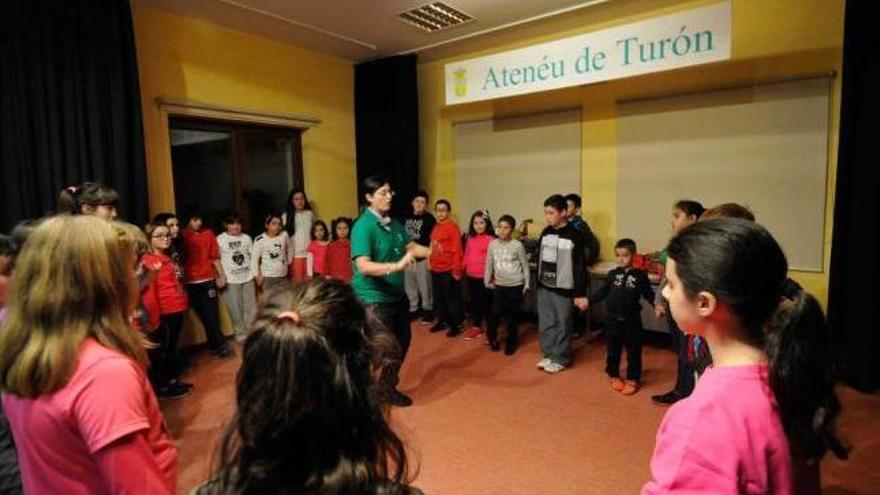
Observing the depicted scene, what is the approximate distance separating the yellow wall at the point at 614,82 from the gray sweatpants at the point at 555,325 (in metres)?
1.33

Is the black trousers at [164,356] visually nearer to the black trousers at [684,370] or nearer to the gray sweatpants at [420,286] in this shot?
the gray sweatpants at [420,286]

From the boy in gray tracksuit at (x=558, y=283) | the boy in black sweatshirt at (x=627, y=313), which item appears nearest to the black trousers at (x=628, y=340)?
the boy in black sweatshirt at (x=627, y=313)

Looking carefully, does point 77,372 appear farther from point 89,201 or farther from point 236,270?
point 236,270

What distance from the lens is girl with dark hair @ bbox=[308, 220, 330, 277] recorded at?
4992 millimetres

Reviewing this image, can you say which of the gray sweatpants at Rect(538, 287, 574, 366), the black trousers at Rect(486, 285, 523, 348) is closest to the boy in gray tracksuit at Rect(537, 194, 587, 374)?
the gray sweatpants at Rect(538, 287, 574, 366)

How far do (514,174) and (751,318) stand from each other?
14.8ft

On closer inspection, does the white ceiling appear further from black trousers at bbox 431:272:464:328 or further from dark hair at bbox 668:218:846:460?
dark hair at bbox 668:218:846:460

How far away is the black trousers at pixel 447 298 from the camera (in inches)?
196

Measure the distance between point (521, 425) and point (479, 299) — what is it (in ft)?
6.50

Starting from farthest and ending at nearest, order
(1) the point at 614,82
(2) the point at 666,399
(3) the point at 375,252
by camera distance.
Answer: (1) the point at 614,82 → (2) the point at 666,399 → (3) the point at 375,252

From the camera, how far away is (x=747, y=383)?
871 millimetres

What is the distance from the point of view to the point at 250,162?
512 centimetres

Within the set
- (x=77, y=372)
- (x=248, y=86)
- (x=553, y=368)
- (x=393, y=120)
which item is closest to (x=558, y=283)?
(x=553, y=368)

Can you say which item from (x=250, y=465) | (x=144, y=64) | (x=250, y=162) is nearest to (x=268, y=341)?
(x=250, y=465)
